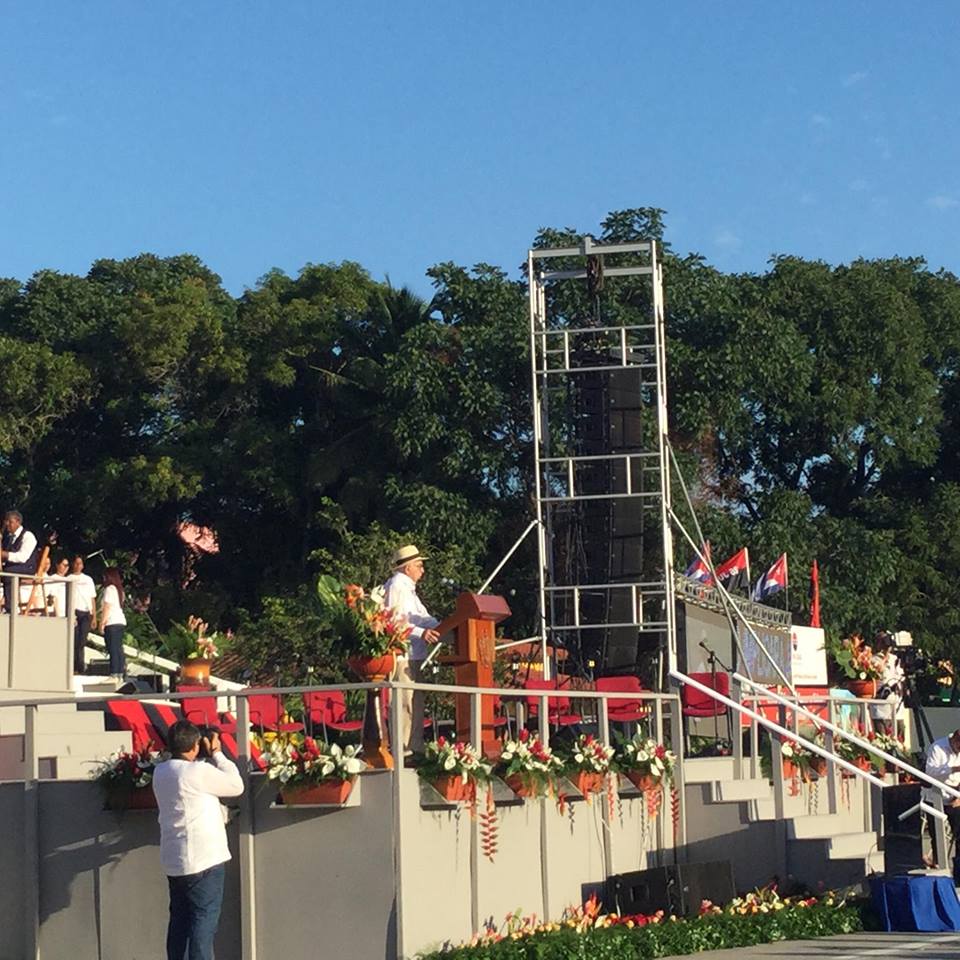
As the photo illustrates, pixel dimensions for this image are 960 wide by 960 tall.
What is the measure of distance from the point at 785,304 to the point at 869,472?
4320 millimetres

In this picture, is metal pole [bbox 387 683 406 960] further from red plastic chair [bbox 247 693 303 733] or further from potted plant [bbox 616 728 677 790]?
potted plant [bbox 616 728 677 790]

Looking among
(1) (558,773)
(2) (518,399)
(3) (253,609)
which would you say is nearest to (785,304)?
(2) (518,399)

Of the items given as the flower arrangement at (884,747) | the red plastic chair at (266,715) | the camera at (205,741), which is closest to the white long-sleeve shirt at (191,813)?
the camera at (205,741)

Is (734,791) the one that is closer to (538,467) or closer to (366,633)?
(366,633)

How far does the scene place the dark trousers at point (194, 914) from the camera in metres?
10.3

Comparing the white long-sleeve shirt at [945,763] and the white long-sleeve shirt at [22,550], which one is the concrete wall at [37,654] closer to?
the white long-sleeve shirt at [22,550]

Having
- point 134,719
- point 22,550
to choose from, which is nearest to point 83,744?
point 134,719

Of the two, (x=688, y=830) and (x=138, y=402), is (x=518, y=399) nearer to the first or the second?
(x=138, y=402)

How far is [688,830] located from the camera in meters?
14.8

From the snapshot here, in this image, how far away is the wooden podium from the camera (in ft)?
41.0

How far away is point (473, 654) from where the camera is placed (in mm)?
12523

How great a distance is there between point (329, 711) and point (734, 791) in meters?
3.43

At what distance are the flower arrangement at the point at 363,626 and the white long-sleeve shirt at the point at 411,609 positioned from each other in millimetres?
915

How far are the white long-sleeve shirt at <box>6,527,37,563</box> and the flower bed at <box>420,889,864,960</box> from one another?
733 cm
